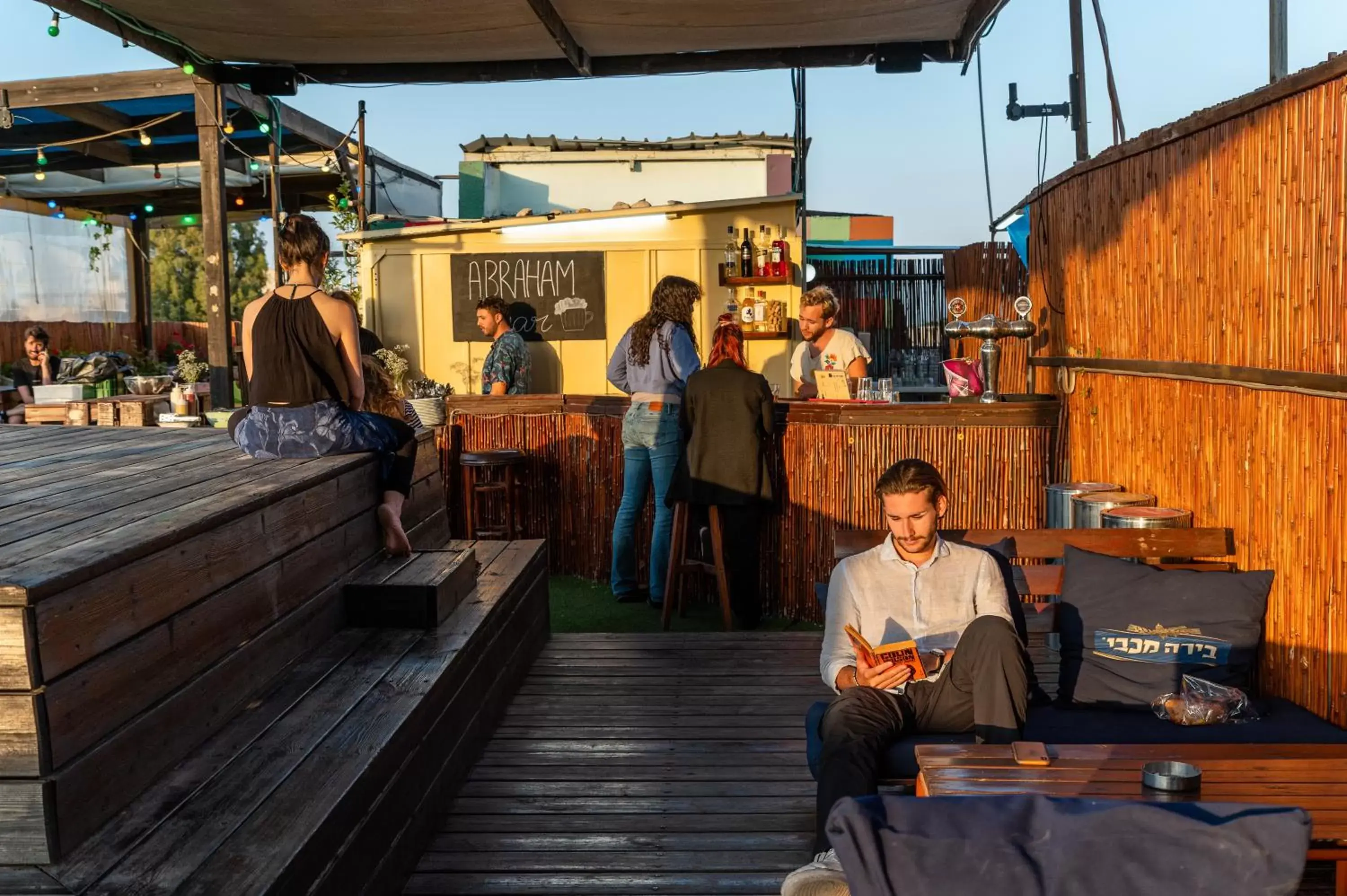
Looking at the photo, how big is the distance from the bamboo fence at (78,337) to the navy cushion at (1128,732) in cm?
1321

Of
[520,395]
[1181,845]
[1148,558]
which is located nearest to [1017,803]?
[1181,845]

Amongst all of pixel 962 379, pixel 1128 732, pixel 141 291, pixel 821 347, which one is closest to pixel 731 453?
pixel 821 347

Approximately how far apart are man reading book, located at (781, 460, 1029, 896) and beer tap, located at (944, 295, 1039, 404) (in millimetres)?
2621

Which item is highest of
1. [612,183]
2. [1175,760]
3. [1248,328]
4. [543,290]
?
[612,183]

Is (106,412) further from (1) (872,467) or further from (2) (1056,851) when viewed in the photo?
(2) (1056,851)

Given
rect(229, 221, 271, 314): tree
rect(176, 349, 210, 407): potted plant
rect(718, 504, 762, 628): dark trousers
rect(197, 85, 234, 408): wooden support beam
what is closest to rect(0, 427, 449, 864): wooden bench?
rect(718, 504, 762, 628): dark trousers

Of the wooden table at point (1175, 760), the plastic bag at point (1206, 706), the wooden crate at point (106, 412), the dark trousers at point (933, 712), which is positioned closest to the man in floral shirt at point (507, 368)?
the wooden crate at point (106, 412)

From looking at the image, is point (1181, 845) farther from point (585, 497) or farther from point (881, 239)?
point (881, 239)

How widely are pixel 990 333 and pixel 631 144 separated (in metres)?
7.13

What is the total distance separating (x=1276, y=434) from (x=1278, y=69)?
1259mm

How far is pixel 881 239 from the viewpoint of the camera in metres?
21.4

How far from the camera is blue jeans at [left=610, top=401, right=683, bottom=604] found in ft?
22.5

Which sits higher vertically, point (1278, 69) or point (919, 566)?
point (1278, 69)

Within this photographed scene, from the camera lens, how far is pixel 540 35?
22.4 ft
